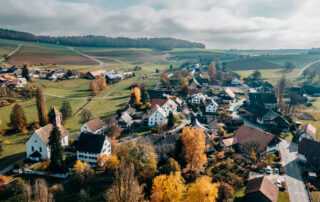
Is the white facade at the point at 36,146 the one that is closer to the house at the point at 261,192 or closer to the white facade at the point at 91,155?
the white facade at the point at 91,155

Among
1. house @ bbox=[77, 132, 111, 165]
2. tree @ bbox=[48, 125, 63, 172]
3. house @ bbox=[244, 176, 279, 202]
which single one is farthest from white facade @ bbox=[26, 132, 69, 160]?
house @ bbox=[244, 176, 279, 202]

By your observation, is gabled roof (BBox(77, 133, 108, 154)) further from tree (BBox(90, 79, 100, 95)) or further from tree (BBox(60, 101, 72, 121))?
tree (BBox(90, 79, 100, 95))

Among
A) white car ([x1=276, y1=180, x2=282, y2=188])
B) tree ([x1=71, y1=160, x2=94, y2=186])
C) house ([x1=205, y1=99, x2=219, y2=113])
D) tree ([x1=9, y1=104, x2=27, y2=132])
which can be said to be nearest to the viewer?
tree ([x1=71, y1=160, x2=94, y2=186])

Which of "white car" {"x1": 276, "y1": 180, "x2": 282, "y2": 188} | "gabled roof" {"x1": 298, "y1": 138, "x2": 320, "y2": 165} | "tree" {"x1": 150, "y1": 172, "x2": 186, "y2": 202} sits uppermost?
"tree" {"x1": 150, "y1": 172, "x2": 186, "y2": 202}

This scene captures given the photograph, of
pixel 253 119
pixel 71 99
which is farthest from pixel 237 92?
pixel 71 99

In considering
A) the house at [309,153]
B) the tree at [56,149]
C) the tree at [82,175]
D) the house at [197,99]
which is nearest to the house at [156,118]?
the house at [197,99]

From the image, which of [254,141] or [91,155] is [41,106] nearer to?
[91,155]

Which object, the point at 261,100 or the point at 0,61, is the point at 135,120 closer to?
the point at 261,100
